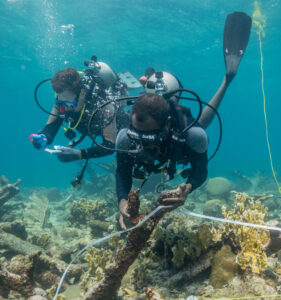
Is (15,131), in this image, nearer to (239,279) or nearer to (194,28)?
(194,28)

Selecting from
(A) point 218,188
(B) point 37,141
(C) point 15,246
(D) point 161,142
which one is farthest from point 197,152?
(A) point 218,188

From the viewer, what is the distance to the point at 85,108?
5.74 meters

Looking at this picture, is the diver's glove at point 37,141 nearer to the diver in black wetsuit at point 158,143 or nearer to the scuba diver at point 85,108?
the scuba diver at point 85,108

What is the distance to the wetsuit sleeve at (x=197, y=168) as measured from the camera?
3688 mm

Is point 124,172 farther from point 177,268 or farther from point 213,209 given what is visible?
point 213,209

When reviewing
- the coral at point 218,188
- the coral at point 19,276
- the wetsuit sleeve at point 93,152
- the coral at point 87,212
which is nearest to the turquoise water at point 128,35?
the coral at point 218,188

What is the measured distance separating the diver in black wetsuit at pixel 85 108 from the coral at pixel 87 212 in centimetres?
265

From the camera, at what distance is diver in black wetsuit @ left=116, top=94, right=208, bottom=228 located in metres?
2.93

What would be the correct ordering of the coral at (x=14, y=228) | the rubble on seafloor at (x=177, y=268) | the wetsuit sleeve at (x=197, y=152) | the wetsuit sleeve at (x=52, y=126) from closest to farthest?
the rubble on seafloor at (x=177, y=268)
the wetsuit sleeve at (x=197, y=152)
the coral at (x=14, y=228)
the wetsuit sleeve at (x=52, y=126)

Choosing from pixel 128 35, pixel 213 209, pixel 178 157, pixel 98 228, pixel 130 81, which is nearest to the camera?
pixel 178 157

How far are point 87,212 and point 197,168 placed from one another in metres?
5.01

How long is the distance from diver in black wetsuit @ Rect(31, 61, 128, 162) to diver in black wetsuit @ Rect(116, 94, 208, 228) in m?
1.63

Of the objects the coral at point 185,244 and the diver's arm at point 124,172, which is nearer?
the coral at point 185,244

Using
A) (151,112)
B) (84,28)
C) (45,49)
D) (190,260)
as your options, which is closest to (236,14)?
(151,112)
